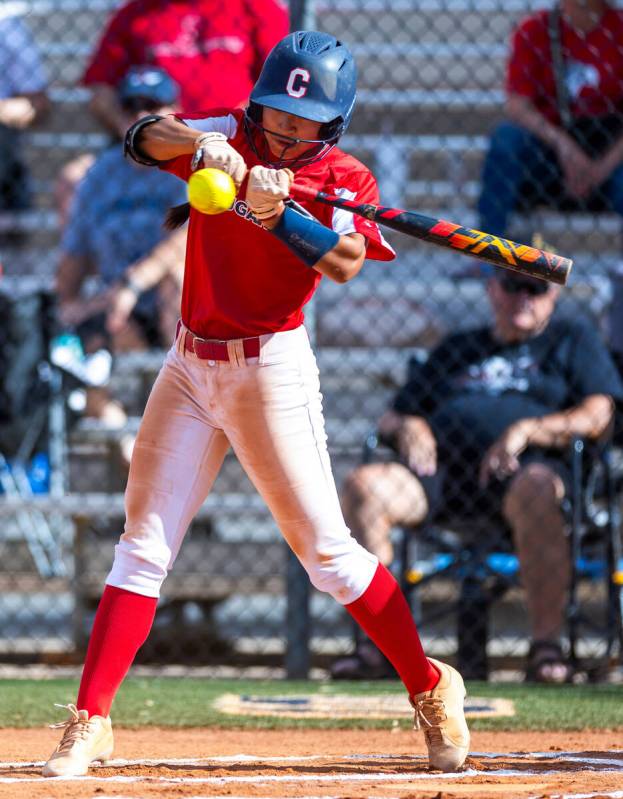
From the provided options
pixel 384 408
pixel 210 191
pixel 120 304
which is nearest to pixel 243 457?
pixel 210 191

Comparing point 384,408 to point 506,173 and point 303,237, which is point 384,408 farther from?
point 303,237

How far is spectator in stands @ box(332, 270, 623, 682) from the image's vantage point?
436 centimetres

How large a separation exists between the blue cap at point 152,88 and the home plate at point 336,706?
251 cm

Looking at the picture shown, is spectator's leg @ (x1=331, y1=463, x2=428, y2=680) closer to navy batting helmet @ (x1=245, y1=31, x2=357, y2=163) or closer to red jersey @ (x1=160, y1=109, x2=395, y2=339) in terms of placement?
red jersey @ (x1=160, y1=109, x2=395, y2=339)

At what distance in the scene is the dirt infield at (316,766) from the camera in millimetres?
2438

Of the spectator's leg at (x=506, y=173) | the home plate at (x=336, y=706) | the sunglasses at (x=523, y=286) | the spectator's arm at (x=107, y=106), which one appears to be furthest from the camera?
the spectator's arm at (x=107, y=106)

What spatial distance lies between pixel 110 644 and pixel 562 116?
3283 mm

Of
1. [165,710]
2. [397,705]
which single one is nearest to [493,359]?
[397,705]

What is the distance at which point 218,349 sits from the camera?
106 inches

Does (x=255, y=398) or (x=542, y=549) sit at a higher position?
(x=255, y=398)

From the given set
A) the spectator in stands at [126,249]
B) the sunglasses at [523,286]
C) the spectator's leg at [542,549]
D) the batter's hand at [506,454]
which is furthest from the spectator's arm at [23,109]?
the spectator's leg at [542,549]

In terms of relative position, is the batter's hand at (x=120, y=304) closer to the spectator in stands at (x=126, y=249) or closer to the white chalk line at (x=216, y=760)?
A: the spectator in stands at (x=126, y=249)

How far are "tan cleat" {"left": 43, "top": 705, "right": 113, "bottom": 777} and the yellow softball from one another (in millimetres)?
1073

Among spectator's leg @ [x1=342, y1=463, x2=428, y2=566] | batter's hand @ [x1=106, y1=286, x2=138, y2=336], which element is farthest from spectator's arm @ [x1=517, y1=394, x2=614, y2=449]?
batter's hand @ [x1=106, y1=286, x2=138, y2=336]
